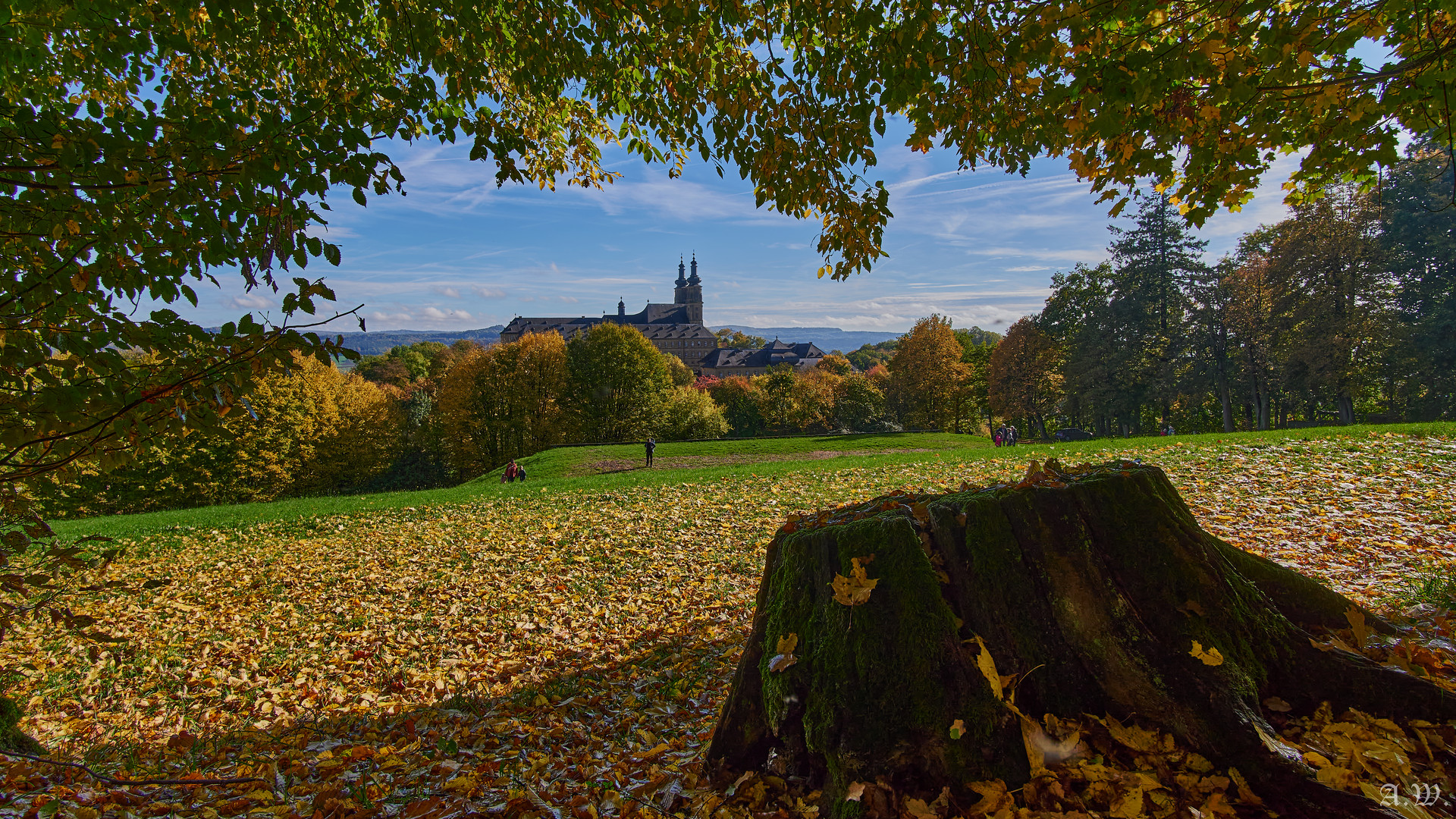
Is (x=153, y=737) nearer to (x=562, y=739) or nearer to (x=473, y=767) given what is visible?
(x=473, y=767)

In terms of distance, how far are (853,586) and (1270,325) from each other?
39621mm

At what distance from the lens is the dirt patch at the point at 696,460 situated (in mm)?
24141

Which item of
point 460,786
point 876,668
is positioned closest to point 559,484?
point 460,786

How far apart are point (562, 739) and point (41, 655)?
541 centimetres

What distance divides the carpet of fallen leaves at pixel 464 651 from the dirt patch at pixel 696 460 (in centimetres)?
1328

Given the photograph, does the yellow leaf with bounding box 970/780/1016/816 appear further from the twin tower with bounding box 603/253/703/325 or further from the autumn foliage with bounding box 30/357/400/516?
the twin tower with bounding box 603/253/703/325

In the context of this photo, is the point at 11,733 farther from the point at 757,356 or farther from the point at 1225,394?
the point at 757,356

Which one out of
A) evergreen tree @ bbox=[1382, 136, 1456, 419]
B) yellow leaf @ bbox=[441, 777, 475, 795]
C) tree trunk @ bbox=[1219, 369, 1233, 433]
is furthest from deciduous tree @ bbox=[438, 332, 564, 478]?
evergreen tree @ bbox=[1382, 136, 1456, 419]

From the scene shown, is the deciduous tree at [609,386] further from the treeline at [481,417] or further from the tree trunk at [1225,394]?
the tree trunk at [1225,394]

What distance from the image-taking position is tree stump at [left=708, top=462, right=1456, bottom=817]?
248 cm

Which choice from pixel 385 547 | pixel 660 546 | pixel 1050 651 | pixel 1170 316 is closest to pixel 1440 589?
pixel 1050 651

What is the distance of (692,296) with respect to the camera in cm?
14600

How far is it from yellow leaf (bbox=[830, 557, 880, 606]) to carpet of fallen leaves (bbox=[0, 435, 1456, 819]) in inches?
32.6

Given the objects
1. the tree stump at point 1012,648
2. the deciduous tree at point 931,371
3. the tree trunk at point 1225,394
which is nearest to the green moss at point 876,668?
the tree stump at point 1012,648
